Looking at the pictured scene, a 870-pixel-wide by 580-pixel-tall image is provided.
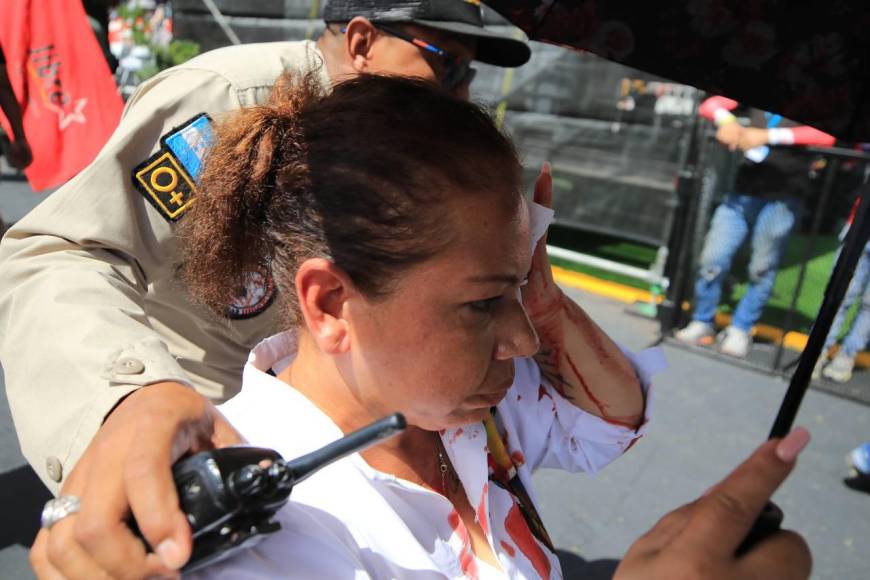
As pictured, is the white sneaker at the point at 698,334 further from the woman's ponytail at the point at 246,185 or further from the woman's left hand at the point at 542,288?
the woman's ponytail at the point at 246,185

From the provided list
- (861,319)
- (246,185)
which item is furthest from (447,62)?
(861,319)

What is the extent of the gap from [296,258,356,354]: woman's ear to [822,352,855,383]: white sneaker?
4564 mm

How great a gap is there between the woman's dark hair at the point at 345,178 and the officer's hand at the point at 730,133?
4.03 meters

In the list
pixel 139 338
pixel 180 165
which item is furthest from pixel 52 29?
pixel 139 338

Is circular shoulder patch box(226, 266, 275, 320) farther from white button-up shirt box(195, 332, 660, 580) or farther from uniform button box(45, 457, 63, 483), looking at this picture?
uniform button box(45, 457, 63, 483)

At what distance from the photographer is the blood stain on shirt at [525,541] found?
1.48 meters

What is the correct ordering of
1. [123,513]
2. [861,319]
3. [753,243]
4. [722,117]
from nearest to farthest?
[123,513], [861,319], [722,117], [753,243]

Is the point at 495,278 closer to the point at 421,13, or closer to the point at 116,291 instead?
the point at 116,291

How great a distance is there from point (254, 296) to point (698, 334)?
167 inches

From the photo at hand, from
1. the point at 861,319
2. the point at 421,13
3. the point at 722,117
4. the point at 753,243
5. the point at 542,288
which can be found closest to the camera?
the point at 542,288

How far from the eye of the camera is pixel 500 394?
133 cm

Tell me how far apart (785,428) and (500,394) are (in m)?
0.46

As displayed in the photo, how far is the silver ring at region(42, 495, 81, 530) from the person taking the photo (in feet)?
2.89

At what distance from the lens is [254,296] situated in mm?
1727
